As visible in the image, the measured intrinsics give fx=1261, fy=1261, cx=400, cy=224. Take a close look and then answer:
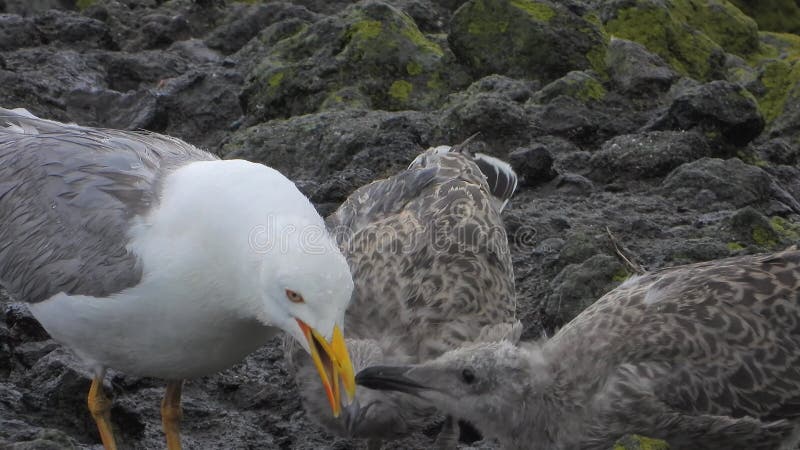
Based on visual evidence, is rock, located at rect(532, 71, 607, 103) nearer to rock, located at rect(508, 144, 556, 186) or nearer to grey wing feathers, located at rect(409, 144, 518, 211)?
rock, located at rect(508, 144, 556, 186)

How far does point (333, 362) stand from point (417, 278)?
142 centimetres

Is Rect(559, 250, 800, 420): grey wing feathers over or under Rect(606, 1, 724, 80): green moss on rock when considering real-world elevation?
over

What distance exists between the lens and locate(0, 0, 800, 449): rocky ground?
270 inches

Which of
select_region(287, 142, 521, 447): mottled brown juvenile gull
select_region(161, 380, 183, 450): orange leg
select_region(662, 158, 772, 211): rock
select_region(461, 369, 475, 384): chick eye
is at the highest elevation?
select_region(461, 369, 475, 384): chick eye

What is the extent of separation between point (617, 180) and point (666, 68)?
192 cm

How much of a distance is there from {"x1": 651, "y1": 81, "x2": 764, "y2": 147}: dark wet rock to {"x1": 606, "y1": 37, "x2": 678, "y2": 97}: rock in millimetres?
912

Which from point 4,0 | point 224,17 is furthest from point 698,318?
point 4,0

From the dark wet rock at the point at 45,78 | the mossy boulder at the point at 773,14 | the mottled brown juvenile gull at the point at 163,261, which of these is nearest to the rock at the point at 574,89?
the dark wet rock at the point at 45,78

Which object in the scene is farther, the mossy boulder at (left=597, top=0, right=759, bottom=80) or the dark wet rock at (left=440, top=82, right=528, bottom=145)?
the mossy boulder at (left=597, top=0, right=759, bottom=80)

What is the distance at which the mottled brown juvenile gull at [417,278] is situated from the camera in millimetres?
5859

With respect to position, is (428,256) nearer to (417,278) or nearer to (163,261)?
(417,278)

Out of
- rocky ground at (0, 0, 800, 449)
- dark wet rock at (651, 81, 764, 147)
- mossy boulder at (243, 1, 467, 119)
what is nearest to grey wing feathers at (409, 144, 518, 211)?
rocky ground at (0, 0, 800, 449)

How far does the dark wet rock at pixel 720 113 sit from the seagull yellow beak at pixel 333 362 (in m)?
4.61

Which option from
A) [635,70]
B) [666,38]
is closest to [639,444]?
[635,70]
